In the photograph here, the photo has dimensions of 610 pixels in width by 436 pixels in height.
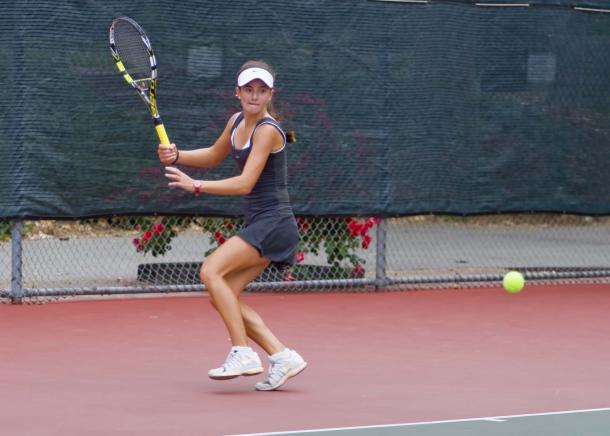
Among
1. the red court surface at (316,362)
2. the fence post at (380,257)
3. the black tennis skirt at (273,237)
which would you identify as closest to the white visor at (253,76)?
the black tennis skirt at (273,237)

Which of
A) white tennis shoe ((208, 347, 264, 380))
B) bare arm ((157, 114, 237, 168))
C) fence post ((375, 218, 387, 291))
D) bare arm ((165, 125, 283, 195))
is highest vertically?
fence post ((375, 218, 387, 291))

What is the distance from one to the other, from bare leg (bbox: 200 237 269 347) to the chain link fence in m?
3.10

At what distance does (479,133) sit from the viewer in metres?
10.5

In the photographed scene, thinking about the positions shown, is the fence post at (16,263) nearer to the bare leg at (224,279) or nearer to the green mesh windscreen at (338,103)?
the green mesh windscreen at (338,103)

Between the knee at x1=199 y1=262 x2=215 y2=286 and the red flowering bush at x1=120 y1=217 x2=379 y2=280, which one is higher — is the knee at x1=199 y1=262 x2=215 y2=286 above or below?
below

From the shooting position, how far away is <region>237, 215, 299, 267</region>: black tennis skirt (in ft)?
21.2

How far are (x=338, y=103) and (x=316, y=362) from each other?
3019mm

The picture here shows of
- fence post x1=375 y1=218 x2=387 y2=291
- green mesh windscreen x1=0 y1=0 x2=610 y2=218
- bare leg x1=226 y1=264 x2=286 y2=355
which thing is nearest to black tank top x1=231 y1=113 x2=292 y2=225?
bare leg x1=226 y1=264 x2=286 y2=355

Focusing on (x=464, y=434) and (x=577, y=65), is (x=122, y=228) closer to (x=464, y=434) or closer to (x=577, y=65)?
(x=577, y=65)

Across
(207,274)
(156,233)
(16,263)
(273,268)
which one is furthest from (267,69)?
(156,233)

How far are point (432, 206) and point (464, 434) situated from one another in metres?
4.95

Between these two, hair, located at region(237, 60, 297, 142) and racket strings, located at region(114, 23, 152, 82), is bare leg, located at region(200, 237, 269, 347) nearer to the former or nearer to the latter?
hair, located at region(237, 60, 297, 142)

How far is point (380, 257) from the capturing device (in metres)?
10.4

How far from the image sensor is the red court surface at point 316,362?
6004mm
